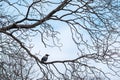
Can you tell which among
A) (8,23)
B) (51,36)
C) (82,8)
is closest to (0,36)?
(8,23)

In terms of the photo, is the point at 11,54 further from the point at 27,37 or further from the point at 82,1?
the point at 82,1

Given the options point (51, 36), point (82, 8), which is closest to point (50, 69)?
point (51, 36)

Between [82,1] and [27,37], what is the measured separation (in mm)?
2050

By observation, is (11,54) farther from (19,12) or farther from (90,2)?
(90,2)

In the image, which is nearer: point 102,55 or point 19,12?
point 102,55

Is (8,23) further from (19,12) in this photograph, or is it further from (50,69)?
(50,69)

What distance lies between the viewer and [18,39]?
55.1ft

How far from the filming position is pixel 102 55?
624 inches

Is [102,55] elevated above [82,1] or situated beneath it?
situated beneath

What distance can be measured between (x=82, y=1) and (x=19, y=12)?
2.15 meters

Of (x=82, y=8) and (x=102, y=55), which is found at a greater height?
(x=82, y=8)

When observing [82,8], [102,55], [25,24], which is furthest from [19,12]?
[102,55]

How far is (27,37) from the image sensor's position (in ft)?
55.3

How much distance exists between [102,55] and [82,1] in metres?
1.79
